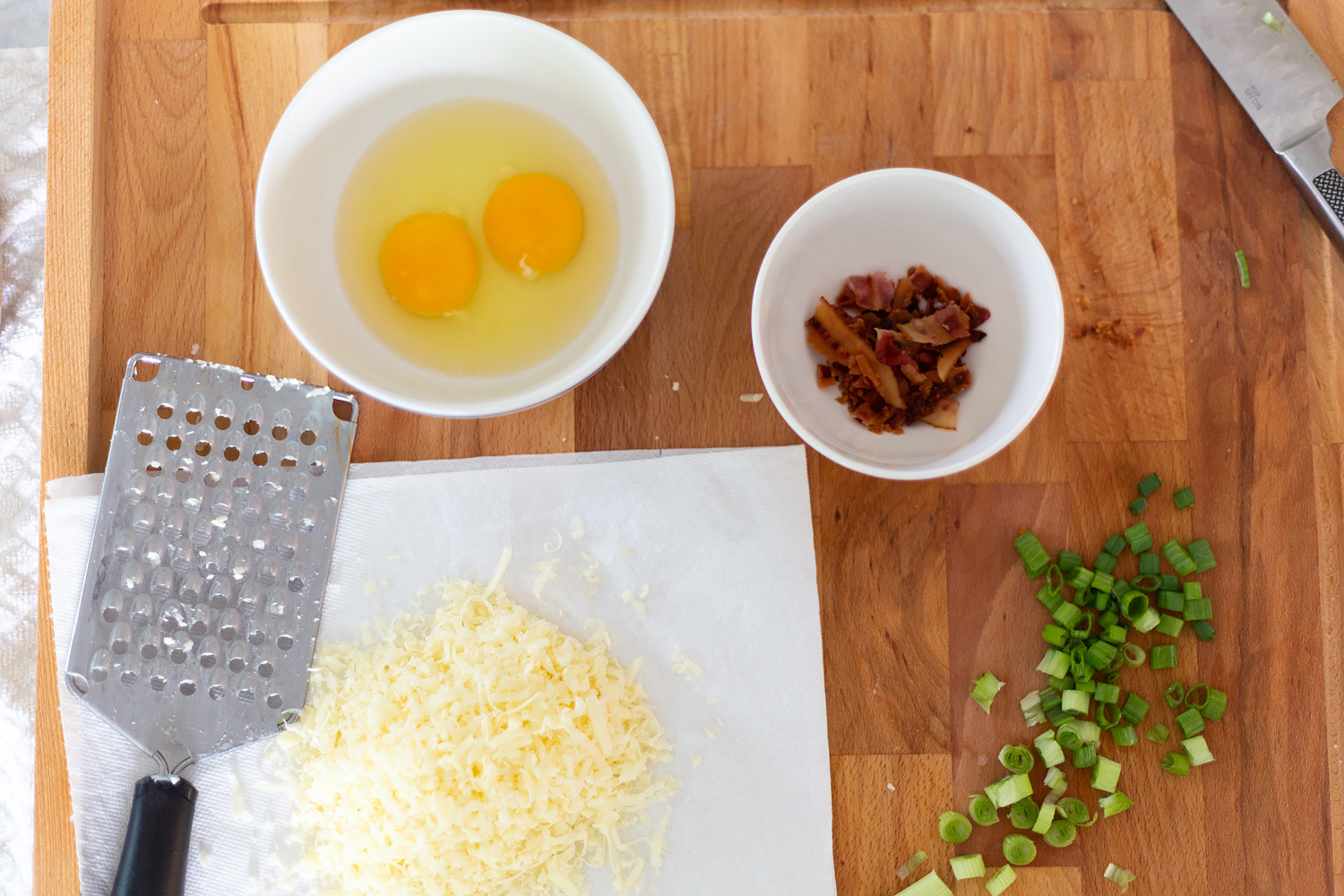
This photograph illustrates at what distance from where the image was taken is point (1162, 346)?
A: 1315mm

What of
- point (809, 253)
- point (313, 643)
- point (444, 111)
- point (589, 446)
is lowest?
point (313, 643)

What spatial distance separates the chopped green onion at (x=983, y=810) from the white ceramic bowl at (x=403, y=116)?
2.78ft

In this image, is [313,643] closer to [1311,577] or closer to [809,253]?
[809,253]

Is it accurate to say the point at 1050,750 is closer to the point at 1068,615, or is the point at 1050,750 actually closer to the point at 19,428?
the point at 1068,615

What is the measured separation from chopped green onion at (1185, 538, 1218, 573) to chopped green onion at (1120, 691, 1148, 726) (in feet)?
0.70

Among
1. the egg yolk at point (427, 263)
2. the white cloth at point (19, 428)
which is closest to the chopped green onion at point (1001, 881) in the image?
the egg yolk at point (427, 263)

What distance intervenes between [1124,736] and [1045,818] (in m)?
0.17

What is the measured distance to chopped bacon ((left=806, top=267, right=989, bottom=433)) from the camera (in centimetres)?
121

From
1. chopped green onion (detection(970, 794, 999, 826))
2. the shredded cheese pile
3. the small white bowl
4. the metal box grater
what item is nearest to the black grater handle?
the metal box grater

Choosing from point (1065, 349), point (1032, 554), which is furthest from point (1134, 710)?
point (1065, 349)

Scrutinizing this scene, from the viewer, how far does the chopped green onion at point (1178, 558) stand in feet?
4.22

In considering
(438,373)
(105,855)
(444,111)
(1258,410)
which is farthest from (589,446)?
(1258,410)

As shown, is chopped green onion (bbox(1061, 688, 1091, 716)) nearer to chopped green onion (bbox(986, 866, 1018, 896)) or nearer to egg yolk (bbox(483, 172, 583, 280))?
chopped green onion (bbox(986, 866, 1018, 896))

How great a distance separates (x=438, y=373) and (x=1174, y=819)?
1.26 metres
